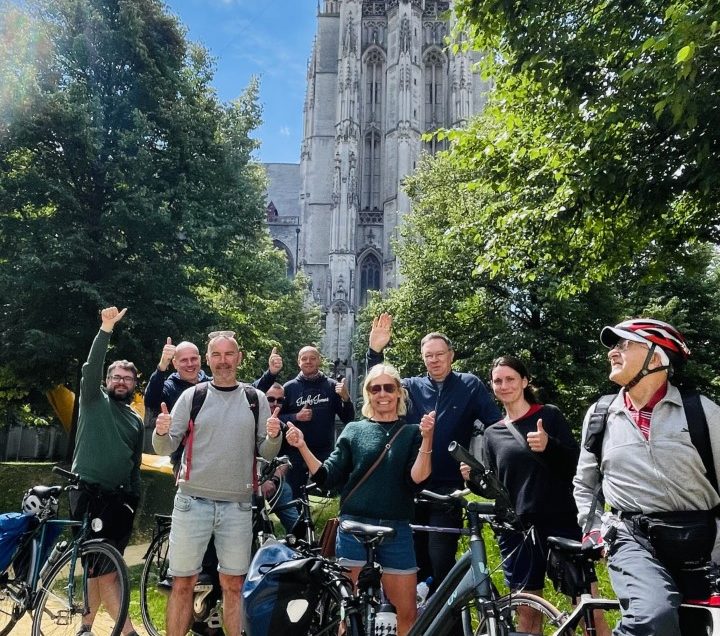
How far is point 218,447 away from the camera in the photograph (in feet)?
13.8

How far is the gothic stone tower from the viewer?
46.2 meters

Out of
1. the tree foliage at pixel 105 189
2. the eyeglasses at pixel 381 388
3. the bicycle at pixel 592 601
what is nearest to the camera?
the bicycle at pixel 592 601

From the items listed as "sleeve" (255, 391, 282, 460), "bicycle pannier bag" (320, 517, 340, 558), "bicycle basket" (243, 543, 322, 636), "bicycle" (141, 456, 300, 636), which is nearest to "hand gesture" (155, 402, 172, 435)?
"sleeve" (255, 391, 282, 460)

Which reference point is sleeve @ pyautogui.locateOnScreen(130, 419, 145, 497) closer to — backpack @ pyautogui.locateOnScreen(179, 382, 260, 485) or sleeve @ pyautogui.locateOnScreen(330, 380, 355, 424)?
backpack @ pyautogui.locateOnScreen(179, 382, 260, 485)

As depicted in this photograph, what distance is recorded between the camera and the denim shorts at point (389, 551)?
11.9 ft

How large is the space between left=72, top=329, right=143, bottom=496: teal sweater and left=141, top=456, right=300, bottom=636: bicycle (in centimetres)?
63

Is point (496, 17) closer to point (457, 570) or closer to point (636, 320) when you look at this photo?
→ point (636, 320)

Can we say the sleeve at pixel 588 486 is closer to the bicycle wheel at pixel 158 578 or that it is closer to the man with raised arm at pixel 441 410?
the man with raised arm at pixel 441 410

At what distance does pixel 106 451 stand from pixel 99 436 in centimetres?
12

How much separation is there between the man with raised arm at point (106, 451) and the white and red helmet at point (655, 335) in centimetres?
335

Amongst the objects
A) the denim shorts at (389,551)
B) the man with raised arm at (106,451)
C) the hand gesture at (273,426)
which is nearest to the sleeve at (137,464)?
the man with raised arm at (106,451)

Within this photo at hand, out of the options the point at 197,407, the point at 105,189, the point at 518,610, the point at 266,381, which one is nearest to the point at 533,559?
the point at 518,610

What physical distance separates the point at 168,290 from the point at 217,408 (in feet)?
32.9

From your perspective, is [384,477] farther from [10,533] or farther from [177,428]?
[10,533]
